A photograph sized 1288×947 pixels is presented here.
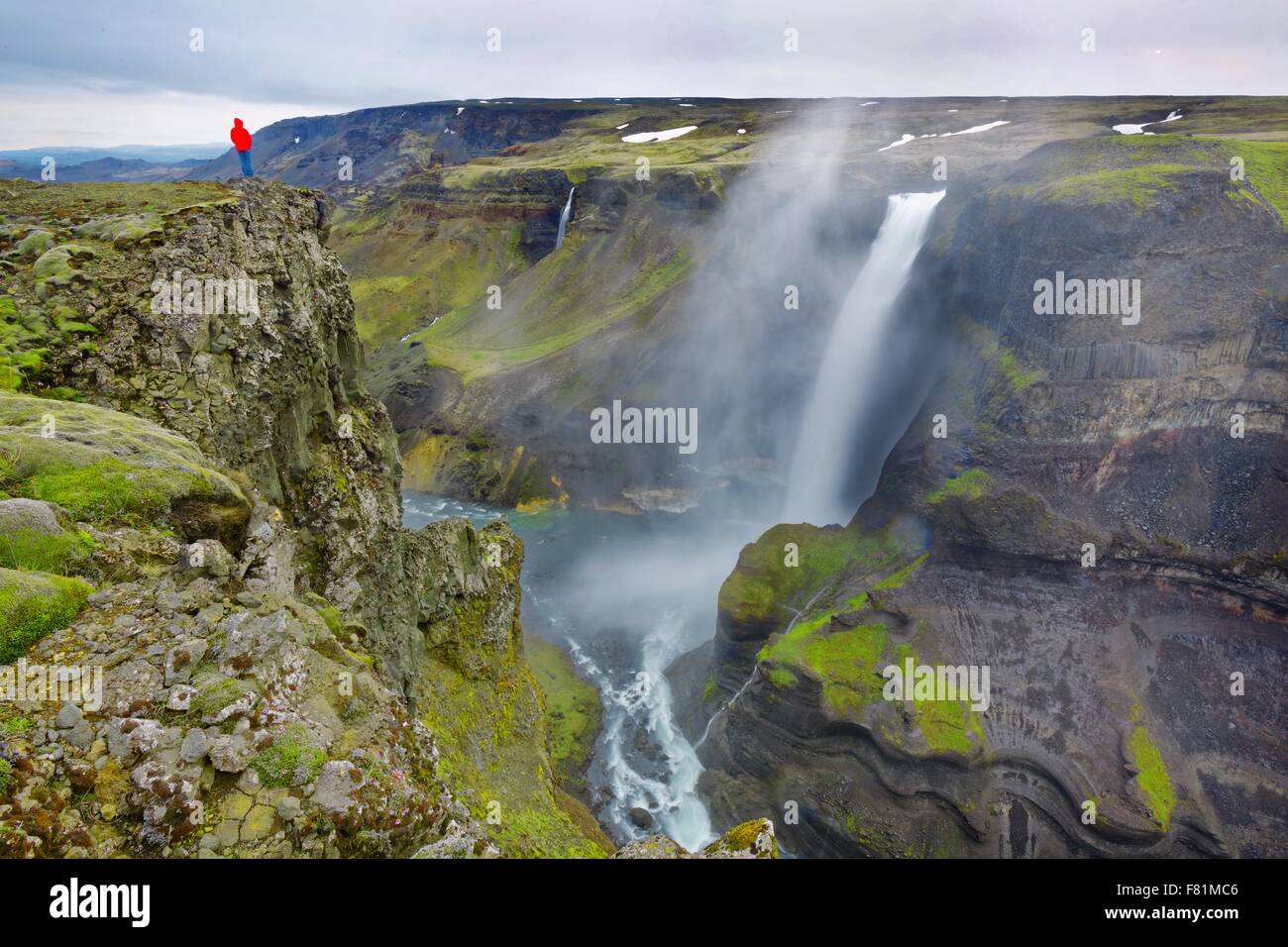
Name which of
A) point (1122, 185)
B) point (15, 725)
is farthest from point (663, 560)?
point (15, 725)

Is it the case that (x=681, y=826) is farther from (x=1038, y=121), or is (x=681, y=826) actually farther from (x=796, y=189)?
(x=1038, y=121)

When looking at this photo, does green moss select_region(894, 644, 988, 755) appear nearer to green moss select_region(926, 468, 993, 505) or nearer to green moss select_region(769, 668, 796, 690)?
green moss select_region(769, 668, 796, 690)

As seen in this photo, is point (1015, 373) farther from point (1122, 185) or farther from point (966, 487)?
point (1122, 185)

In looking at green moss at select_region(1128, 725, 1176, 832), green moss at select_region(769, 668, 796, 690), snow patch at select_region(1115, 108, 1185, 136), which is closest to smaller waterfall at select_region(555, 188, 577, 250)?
snow patch at select_region(1115, 108, 1185, 136)

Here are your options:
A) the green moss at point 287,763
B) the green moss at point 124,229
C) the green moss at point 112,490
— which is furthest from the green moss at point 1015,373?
the green moss at point 287,763

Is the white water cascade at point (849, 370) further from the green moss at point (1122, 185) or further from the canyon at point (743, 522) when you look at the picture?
the green moss at point (1122, 185)
